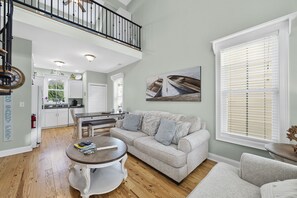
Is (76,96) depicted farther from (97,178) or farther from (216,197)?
(216,197)

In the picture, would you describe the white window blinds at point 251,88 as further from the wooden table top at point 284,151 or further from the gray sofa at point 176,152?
the gray sofa at point 176,152

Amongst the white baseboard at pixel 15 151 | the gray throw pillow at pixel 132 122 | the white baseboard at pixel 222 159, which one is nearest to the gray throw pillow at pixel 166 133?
the gray throw pillow at pixel 132 122

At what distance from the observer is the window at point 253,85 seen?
182 cm

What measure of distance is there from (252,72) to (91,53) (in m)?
3.91

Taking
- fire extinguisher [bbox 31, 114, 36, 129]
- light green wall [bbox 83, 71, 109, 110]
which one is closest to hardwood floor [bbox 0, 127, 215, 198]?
fire extinguisher [bbox 31, 114, 36, 129]

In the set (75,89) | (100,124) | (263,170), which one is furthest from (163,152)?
(75,89)

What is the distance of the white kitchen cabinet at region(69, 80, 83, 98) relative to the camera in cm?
611

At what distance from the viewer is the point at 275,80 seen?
1.90 m

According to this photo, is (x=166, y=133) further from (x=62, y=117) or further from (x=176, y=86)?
(x=62, y=117)

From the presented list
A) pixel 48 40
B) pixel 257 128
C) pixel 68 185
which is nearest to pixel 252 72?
pixel 257 128

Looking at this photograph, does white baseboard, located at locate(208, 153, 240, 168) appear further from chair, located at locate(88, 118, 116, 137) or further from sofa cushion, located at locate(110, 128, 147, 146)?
chair, located at locate(88, 118, 116, 137)

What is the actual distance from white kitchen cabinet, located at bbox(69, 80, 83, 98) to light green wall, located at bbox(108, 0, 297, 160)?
3.55 meters

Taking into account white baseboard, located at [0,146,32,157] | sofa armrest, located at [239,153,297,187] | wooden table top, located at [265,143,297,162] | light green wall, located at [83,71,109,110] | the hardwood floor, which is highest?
light green wall, located at [83,71,109,110]

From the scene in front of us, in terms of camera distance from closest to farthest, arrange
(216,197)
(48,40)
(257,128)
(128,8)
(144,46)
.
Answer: (216,197) → (257,128) → (48,40) → (144,46) → (128,8)
